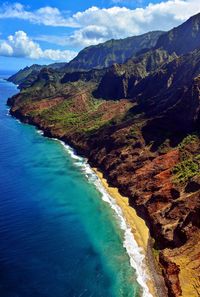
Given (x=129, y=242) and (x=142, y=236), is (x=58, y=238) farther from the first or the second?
(x=142, y=236)

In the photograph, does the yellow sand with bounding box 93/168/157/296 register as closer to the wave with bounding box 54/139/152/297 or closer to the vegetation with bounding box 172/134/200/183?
the wave with bounding box 54/139/152/297

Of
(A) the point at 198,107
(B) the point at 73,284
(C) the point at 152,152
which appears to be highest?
(A) the point at 198,107

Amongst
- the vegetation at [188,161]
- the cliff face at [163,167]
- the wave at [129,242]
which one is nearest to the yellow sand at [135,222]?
the wave at [129,242]

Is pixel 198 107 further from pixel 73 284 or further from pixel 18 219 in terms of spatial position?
pixel 73 284

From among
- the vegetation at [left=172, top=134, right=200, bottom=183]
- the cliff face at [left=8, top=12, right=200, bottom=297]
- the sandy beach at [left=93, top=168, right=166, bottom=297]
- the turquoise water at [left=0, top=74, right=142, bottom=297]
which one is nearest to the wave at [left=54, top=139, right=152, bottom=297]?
the sandy beach at [left=93, top=168, right=166, bottom=297]

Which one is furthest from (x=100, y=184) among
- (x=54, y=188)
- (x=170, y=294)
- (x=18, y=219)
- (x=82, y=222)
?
(x=170, y=294)

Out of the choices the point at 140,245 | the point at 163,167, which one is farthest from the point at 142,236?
the point at 163,167
